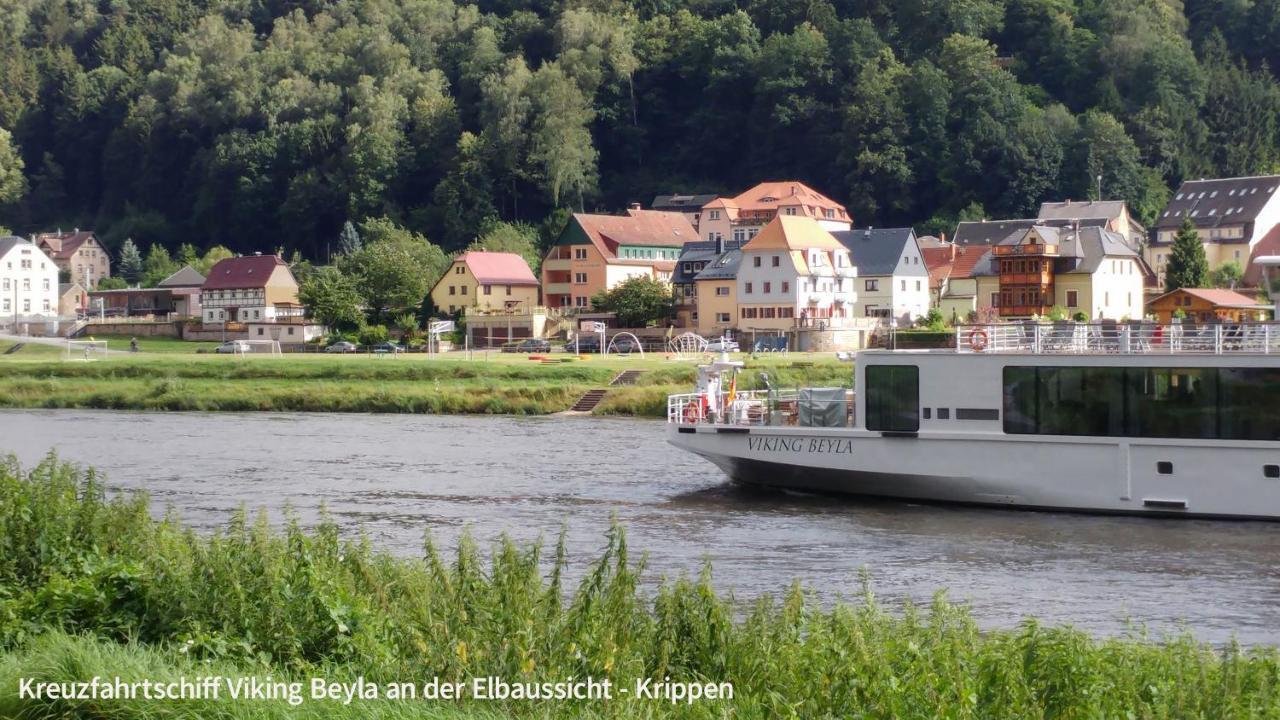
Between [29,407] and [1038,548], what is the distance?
153 feet

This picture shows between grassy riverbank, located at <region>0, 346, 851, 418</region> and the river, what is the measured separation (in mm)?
10083

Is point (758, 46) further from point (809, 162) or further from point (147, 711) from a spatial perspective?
point (147, 711)

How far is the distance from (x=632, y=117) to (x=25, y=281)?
56.1 metres

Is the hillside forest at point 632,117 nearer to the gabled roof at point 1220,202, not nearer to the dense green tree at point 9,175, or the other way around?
the dense green tree at point 9,175

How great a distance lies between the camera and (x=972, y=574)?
24.2m

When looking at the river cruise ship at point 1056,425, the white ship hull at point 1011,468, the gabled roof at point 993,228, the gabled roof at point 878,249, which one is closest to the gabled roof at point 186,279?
the gabled roof at point 878,249

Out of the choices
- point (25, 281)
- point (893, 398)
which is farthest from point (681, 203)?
point (893, 398)

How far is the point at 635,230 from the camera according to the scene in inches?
4368

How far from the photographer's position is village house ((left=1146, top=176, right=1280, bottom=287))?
108 meters

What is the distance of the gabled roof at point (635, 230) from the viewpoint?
107375 mm

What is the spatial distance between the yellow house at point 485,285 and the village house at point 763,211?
16.7 meters

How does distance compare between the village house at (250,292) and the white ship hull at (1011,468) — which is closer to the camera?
the white ship hull at (1011,468)

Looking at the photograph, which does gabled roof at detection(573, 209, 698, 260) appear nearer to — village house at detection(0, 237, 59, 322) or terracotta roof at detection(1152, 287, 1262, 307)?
terracotta roof at detection(1152, 287, 1262, 307)

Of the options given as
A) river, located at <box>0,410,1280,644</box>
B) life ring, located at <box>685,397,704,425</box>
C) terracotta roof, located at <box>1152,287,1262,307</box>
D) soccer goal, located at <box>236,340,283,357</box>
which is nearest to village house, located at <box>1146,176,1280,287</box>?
terracotta roof, located at <box>1152,287,1262,307</box>
